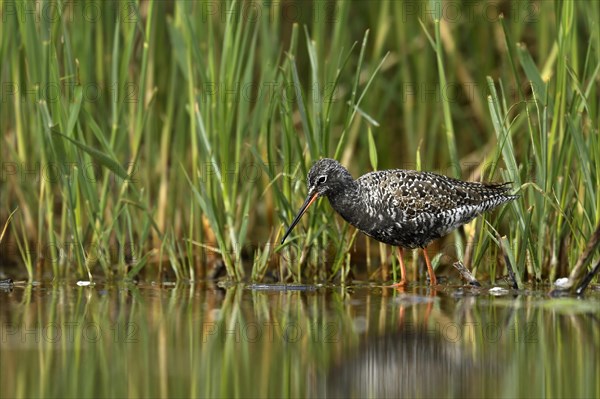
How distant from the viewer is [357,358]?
6336 millimetres

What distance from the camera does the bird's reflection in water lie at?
568cm

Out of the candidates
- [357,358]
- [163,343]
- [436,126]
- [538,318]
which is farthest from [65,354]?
[436,126]

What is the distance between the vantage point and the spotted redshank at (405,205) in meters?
9.12

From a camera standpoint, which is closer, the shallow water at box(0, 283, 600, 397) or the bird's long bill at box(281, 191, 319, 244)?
the shallow water at box(0, 283, 600, 397)

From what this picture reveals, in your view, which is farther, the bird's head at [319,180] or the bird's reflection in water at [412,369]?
the bird's head at [319,180]

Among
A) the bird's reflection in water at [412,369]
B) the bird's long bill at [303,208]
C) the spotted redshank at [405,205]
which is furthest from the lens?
the spotted redshank at [405,205]

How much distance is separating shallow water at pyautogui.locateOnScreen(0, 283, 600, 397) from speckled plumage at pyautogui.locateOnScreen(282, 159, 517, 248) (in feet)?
1.89

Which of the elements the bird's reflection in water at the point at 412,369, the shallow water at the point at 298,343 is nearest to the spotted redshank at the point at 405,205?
the shallow water at the point at 298,343

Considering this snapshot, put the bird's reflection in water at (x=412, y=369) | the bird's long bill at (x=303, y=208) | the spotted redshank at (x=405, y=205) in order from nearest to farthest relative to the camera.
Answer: the bird's reflection in water at (x=412, y=369), the bird's long bill at (x=303, y=208), the spotted redshank at (x=405, y=205)

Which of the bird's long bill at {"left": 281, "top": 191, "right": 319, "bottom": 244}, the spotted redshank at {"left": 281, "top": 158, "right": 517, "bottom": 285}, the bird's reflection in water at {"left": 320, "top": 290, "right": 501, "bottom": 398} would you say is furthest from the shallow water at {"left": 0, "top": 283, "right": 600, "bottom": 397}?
the spotted redshank at {"left": 281, "top": 158, "right": 517, "bottom": 285}

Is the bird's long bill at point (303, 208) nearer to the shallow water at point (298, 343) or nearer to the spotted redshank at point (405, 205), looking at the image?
the spotted redshank at point (405, 205)

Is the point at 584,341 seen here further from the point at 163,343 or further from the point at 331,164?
the point at 331,164

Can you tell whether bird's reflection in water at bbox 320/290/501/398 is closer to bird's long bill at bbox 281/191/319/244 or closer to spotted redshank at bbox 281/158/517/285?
bird's long bill at bbox 281/191/319/244

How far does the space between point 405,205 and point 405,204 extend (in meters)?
0.01
